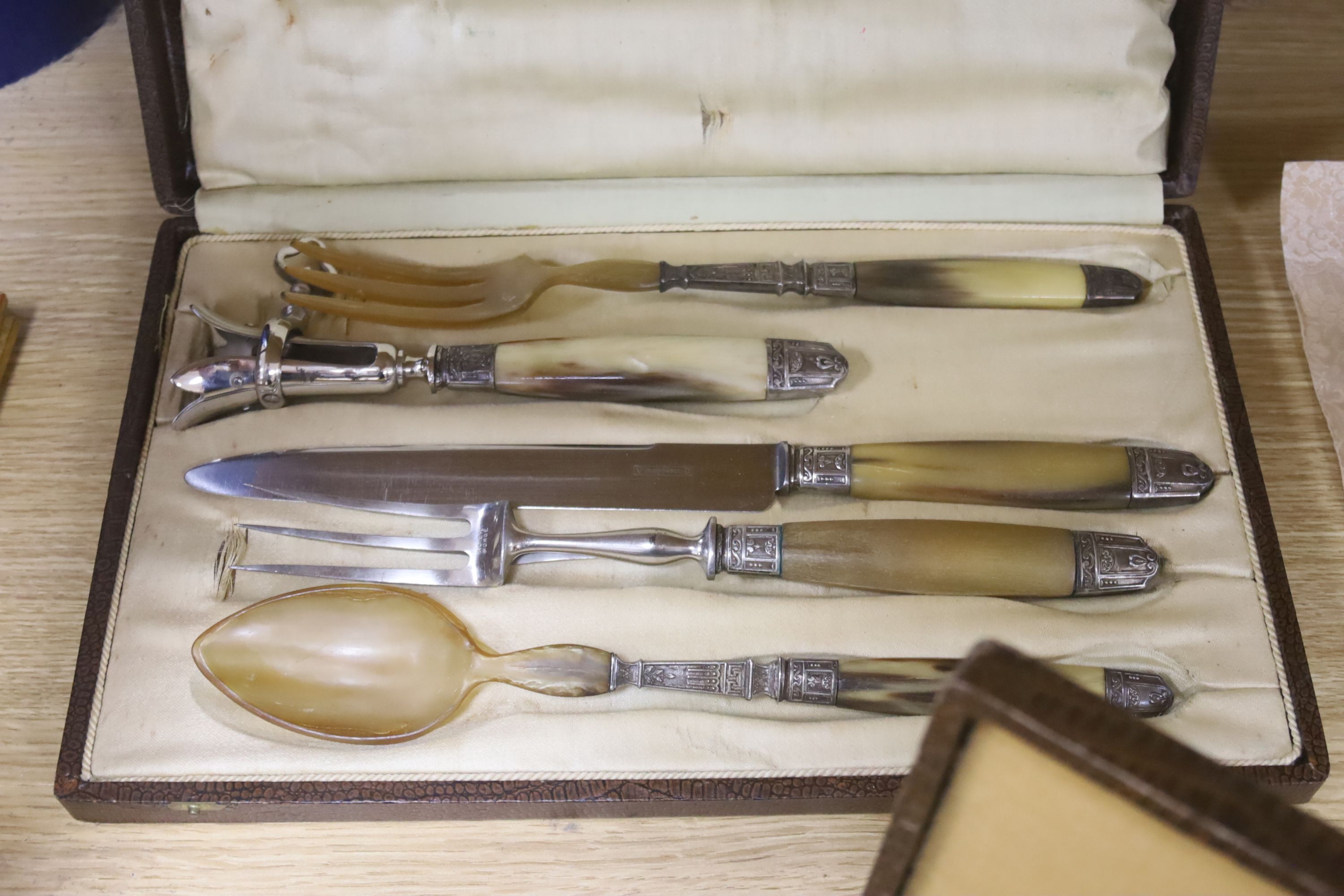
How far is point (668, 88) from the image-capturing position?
4.91 ft

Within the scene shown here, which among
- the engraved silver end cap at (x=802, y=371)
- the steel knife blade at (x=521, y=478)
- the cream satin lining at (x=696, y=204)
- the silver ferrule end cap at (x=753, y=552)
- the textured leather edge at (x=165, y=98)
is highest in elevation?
the textured leather edge at (x=165, y=98)

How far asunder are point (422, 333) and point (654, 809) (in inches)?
28.4

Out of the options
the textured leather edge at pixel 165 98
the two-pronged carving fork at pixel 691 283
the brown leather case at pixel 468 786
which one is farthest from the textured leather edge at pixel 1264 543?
the textured leather edge at pixel 165 98

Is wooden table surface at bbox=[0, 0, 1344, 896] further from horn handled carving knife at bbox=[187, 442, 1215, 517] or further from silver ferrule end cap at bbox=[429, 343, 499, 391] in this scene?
silver ferrule end cap at bbox=[429, 343, 499, 391]

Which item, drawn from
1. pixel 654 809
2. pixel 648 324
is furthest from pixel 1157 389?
pixel 654 809

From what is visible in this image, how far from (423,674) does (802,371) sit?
0.59m

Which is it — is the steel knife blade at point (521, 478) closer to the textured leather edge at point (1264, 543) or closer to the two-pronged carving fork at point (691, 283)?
the two-pronged carving fork at point (691, 283)

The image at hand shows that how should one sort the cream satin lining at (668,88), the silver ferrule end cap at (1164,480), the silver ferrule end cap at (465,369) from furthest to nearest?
1. the cream satin lining at (668,88)
2. the silver ferrule end cap at (465,369)
3. the silver ferrule end cap at (1164,480)

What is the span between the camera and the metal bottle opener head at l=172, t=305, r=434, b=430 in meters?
1.33

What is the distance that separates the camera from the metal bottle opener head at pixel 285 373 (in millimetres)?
1325

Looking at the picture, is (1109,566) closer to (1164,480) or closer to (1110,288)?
(1164,480)

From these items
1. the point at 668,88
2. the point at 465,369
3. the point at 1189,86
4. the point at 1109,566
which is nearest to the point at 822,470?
the point at 1109,566

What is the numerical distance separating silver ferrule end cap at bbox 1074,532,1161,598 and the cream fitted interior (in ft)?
0.14

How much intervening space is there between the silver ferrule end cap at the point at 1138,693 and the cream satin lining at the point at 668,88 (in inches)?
30.3
